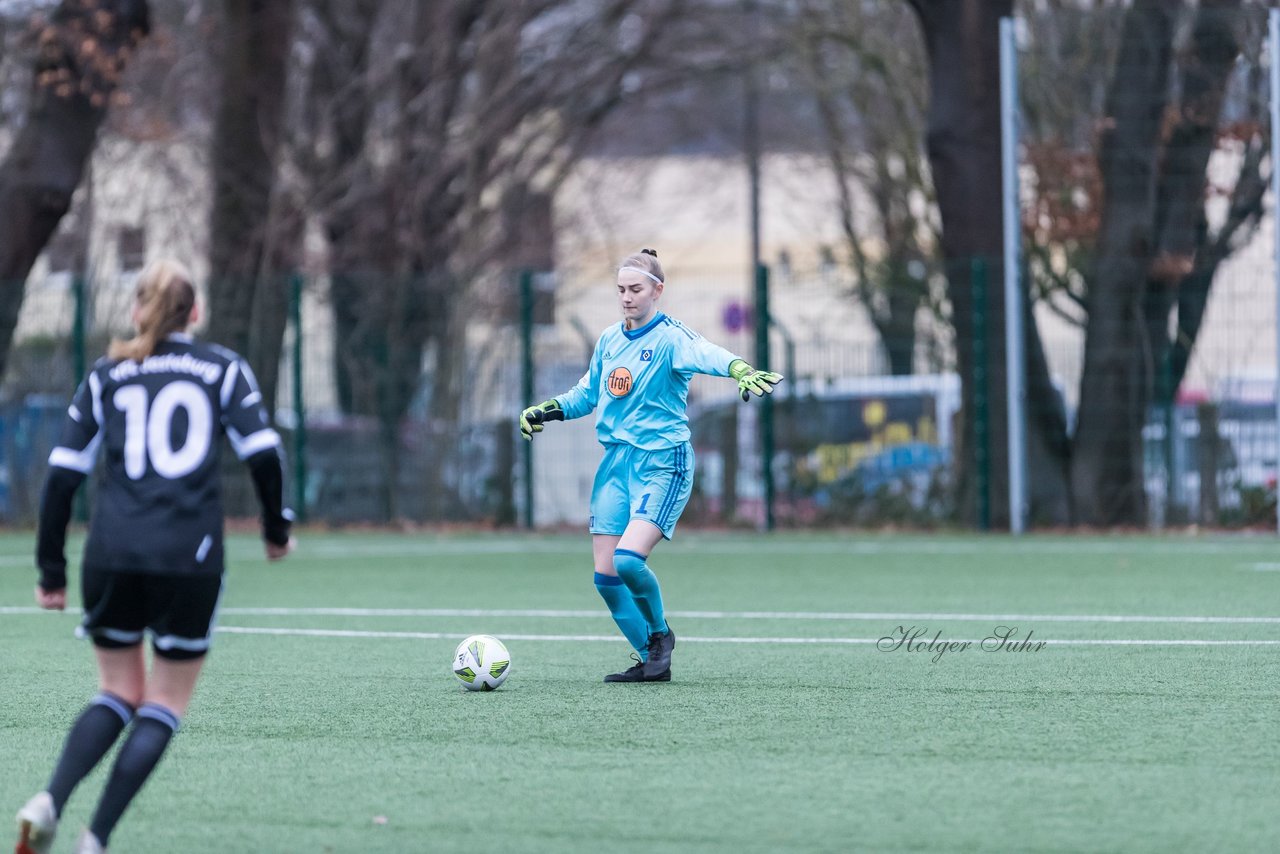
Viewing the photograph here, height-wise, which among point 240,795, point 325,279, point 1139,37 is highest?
point 1139,37

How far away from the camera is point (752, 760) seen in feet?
20.9

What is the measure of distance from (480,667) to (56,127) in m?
13.2

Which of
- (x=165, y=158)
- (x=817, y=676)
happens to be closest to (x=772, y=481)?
(x=817, y=676)

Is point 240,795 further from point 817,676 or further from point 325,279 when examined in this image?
point 325,279

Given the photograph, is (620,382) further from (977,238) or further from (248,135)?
(248,135)

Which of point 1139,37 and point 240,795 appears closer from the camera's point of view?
point 240,795

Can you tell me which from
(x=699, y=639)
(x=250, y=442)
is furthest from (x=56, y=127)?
(x=250, y=442)

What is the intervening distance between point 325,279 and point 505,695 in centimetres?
1176

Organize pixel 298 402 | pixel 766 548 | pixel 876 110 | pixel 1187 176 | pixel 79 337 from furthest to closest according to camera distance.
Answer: pixel 876 110
pixel 79 337
pixel 298 402
pixel 1187 176
pixel 766 548

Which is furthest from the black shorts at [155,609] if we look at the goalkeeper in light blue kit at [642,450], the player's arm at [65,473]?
the goalkeeper in light blue kit at [642,450]

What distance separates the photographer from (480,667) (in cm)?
812

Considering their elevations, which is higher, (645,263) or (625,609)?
(645,263)

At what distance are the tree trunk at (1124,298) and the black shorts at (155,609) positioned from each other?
1349 cm

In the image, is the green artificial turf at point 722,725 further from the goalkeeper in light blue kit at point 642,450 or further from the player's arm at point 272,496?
the player's arm at point 272,496
